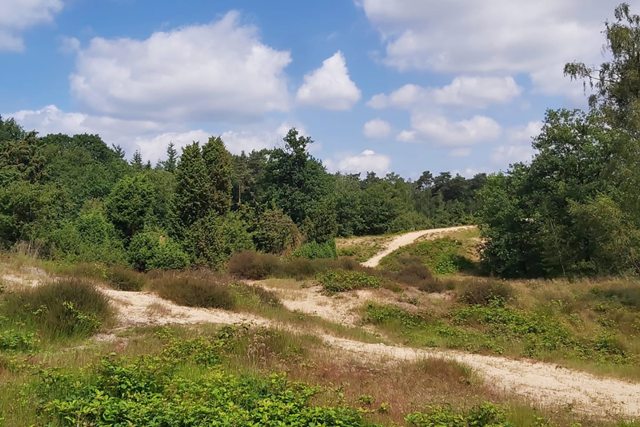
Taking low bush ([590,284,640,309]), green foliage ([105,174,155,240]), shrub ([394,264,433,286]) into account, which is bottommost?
low bush ([590,284,640,309])

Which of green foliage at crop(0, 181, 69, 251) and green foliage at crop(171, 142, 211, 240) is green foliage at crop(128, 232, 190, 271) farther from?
green foliage at crop(0, 181, 69, 251)

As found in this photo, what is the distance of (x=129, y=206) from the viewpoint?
30672 millimetres

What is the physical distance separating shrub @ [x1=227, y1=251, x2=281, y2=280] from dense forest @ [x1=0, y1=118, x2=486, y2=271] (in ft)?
9.83

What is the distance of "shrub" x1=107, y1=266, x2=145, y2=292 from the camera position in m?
16.5

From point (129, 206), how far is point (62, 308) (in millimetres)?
22312

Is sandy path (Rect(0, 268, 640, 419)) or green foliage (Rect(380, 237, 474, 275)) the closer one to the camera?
sandy path (Rect(0, 268, 640, 419))

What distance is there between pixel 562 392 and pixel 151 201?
28.1 metres

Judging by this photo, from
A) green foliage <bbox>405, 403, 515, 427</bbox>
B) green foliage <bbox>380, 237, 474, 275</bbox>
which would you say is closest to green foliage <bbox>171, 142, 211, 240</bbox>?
green foliage <bbox>380, 237, 474, 275</bbox>

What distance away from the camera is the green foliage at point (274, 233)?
3806 centimetres

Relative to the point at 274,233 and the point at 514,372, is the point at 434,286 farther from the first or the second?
the point at 274,233

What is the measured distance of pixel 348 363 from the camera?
8656 mm

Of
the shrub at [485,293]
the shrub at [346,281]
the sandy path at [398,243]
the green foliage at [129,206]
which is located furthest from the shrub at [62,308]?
the sandy path at [398,243]

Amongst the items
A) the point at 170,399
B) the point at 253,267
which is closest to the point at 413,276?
the point at 253,267

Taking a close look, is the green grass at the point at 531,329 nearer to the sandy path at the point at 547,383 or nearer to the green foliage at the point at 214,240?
the sandy path at the point at 547,383
